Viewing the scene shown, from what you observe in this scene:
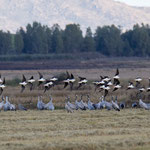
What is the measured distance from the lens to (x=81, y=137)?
17031 mm

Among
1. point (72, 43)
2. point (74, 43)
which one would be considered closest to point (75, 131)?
point (72, 43)

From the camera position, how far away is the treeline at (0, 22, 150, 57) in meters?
102

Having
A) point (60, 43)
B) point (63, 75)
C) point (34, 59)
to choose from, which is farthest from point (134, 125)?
point (60, 43)

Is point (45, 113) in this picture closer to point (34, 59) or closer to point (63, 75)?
point (63, 75)

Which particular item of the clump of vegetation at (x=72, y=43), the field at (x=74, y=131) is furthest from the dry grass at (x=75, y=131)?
the clump of vegetation at (x=72, y=43)

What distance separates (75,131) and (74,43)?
86757mm

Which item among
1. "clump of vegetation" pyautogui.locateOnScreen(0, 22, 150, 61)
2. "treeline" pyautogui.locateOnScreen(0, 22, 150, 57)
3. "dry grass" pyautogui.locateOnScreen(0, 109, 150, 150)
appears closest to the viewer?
"dry grass" pyautogui.locateOnScreen(0, 109, 150, 150)

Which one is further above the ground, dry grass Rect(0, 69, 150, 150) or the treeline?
the treeline

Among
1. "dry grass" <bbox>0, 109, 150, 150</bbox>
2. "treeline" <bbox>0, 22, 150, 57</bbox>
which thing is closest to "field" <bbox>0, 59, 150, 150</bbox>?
"dry grass" <bbox>0, 109, 150, 150</bbox>

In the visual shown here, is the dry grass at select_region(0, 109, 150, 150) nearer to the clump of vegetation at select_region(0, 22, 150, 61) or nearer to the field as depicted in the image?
the field

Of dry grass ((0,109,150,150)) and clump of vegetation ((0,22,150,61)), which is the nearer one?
dry grass ((0,109,150,150))

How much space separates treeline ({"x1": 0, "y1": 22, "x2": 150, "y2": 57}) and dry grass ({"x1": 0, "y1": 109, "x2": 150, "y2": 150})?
77829 mm

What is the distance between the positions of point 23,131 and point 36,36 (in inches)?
3391

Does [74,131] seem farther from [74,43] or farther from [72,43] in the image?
[74,43]
